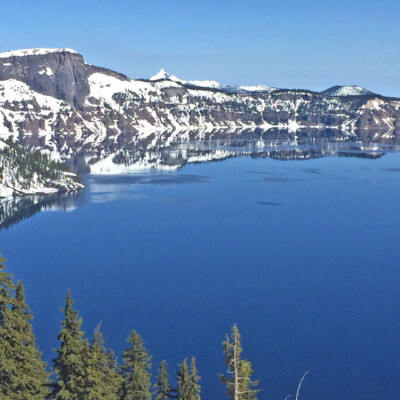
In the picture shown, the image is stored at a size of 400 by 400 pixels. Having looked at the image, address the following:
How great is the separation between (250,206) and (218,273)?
55.3m

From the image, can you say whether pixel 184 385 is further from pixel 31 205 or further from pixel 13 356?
pixel 31 205

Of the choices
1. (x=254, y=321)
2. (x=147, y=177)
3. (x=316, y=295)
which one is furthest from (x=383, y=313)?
(x=147, y=177)

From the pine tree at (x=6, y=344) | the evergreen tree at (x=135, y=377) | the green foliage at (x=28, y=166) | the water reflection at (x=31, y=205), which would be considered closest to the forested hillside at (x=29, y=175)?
the green foliage at (x=28, y=166)

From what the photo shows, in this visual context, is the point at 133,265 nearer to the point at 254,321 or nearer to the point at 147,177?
the point at 254,321

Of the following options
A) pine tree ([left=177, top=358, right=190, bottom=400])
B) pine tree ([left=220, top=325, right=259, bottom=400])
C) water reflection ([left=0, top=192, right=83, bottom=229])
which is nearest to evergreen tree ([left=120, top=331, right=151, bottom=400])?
pine tree ([left=177, top=358, right=190, bottom=400])

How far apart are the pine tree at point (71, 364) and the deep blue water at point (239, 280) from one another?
22.5 m

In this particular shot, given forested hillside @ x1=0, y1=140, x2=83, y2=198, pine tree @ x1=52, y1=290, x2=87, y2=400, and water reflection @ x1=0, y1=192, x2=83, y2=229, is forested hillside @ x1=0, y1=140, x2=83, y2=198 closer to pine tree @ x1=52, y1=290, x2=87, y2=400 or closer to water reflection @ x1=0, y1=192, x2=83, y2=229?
water reflection @ x1=0, y1=192, x2=83, y2=229

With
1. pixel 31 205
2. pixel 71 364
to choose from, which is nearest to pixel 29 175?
A: pixel 31 205

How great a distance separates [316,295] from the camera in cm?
7206

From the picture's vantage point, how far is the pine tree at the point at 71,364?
29469 millimetres

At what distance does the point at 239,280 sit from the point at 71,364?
163ft

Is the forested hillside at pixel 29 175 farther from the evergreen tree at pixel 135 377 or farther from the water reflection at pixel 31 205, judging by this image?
the evergreen tree at pixel 135 377

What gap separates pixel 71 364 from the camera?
30.3 m

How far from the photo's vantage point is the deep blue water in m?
55.6
